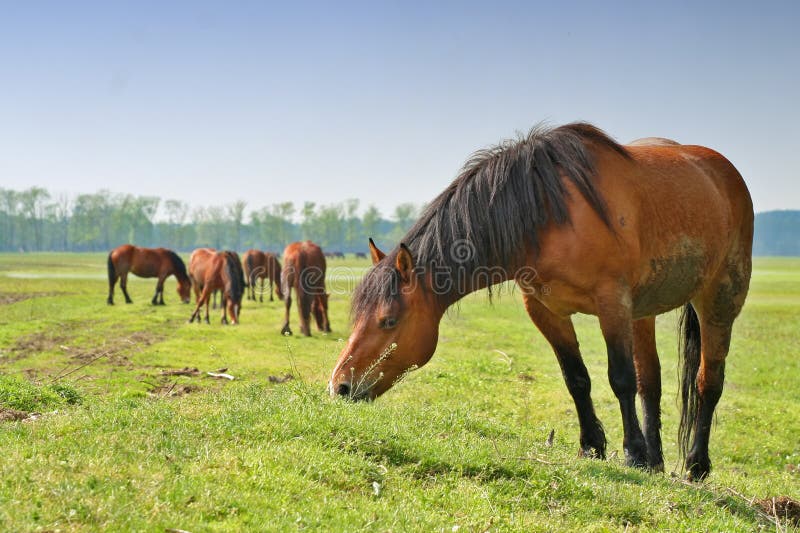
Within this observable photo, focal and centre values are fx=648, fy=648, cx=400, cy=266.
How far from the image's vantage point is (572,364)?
5.34 metres

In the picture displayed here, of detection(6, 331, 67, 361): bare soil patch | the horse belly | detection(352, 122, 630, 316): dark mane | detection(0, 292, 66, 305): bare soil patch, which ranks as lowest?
detection(0, 292, 66, 305): bare soil patch

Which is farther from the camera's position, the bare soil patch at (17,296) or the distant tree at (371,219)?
the distant tree at (371,219)

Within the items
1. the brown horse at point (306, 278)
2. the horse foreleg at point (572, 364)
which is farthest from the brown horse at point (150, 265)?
the horse foreleg at point (572, 364)

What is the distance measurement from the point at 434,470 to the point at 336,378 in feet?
3.68

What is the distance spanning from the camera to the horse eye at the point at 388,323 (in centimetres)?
471

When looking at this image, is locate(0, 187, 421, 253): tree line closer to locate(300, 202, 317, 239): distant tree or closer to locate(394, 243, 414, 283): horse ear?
locate(300, 202, 317, 239): distant tree

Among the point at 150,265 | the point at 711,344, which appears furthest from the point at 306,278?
the point at 150,265

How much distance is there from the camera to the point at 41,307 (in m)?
22.5

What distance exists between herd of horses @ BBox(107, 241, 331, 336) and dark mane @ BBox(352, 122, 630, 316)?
10319 millimetres

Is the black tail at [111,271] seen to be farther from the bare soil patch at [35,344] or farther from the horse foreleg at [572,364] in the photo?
the horse foreleg at [572,364]

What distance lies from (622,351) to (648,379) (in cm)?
150

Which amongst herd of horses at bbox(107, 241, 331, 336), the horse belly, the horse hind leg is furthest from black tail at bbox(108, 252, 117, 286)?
the horse belly

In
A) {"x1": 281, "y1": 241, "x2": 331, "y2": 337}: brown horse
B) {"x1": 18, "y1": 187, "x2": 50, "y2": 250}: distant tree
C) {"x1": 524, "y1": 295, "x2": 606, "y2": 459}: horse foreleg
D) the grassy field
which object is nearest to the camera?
the grassy field

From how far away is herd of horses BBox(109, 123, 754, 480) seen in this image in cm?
464
